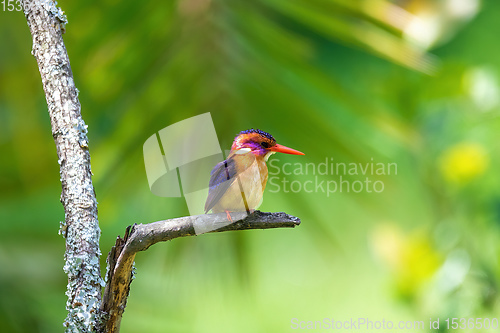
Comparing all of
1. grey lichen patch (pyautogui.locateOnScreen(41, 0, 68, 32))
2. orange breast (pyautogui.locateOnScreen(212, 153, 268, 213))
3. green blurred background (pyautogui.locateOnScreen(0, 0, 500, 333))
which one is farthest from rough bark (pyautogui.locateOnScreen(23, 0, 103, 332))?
green blurred background (pyautogui.locateOnScreen(0, 0, 500, 333))

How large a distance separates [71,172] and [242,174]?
0.74 metres

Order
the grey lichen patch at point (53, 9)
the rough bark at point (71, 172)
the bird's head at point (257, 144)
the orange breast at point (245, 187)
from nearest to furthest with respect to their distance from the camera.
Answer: the rough bark at point (71, 172), the grey lichen patch at point (53, 9), the orange breast at point (245, 187), the bird's head at point (257, 144)

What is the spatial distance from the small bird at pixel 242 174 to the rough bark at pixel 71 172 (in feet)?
1.90

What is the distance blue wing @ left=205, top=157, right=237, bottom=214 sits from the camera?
1.93 m

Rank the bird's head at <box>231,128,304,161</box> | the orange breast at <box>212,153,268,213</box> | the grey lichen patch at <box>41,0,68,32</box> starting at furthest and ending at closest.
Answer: the bird's head at <box>231,128,304,161</box>
the orange breast at <box>212,153,268,213</box>
the grey lichen patch at <box>41,0,68,32</box>

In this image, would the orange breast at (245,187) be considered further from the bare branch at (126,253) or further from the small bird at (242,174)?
the bare branch at (126,253)

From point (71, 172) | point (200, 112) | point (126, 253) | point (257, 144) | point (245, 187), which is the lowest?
point (126, 253)

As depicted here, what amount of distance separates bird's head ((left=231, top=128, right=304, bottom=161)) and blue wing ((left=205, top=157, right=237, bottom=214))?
2.7 inches

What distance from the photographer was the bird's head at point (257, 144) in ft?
6.79

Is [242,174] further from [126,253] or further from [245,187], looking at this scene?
[126,253]

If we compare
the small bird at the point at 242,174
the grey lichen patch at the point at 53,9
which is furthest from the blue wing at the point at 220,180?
the grey lichen patch at the point at 53,9

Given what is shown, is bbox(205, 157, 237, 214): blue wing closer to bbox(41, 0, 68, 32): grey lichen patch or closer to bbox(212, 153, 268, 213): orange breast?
bbox(212, 153, 268, 213): orange breast

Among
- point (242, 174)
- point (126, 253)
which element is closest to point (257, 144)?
point (242, 174)

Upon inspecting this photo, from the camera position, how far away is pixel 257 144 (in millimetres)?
2088
